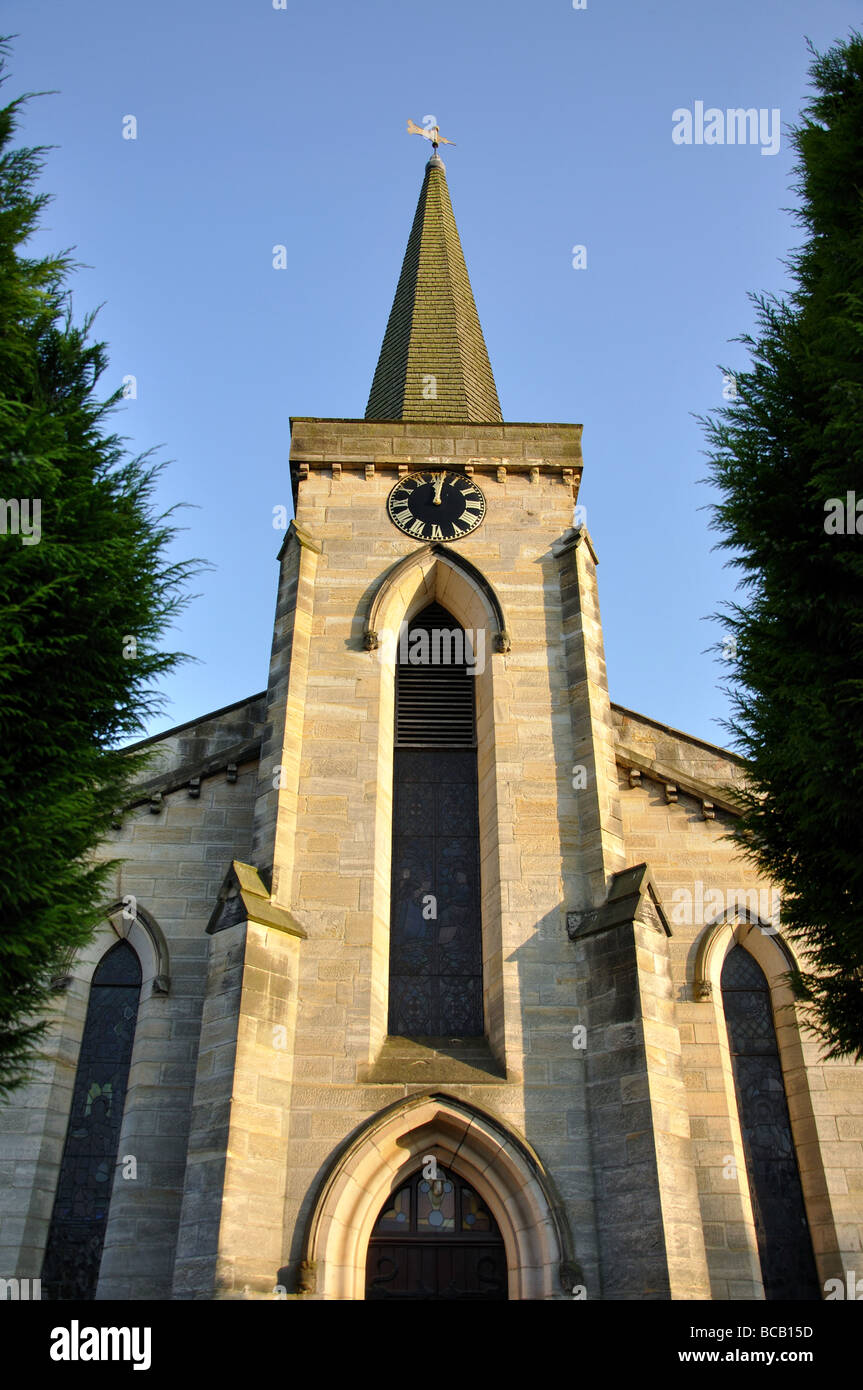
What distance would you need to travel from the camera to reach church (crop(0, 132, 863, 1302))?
10586 mm

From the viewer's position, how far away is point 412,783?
1397 centimetres

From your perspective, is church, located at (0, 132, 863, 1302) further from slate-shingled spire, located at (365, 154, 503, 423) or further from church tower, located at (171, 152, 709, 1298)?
slate-shingled spire, located at (365, 154, 503, 423)

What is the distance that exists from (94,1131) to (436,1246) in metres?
3.64

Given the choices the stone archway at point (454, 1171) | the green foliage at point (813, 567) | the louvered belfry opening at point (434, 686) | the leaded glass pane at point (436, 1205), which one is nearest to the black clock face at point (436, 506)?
the louvered belfry opening at point (434, 686)

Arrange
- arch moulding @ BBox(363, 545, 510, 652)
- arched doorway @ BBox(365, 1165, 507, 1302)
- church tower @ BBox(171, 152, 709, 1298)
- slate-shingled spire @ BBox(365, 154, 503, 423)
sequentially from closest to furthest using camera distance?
church tower @ BBox(171, 152, 709, 1298), arched doorway @ BBox(365, 1165, 507, 1302), arch moulding @ BBox(363, 545, 510, 652), slate-shingled spire @ BBox(365, 154, 503, 423)

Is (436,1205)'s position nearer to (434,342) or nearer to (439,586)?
(439,586)

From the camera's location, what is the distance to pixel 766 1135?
39.9 feet

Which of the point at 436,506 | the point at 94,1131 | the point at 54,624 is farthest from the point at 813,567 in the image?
the point at 94,1131

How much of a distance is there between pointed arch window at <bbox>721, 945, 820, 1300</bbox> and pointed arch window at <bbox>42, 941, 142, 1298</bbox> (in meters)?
6.28

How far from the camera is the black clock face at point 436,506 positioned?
15070 mm

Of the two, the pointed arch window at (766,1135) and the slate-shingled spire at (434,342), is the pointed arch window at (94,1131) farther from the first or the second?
the slate-shingled spire at (434,342)

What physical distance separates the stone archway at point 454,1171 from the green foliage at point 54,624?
323cm

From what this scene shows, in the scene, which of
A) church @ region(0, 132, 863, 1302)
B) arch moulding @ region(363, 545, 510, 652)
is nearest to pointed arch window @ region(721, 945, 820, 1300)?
church @ region(0, 132, 863, 1302)
